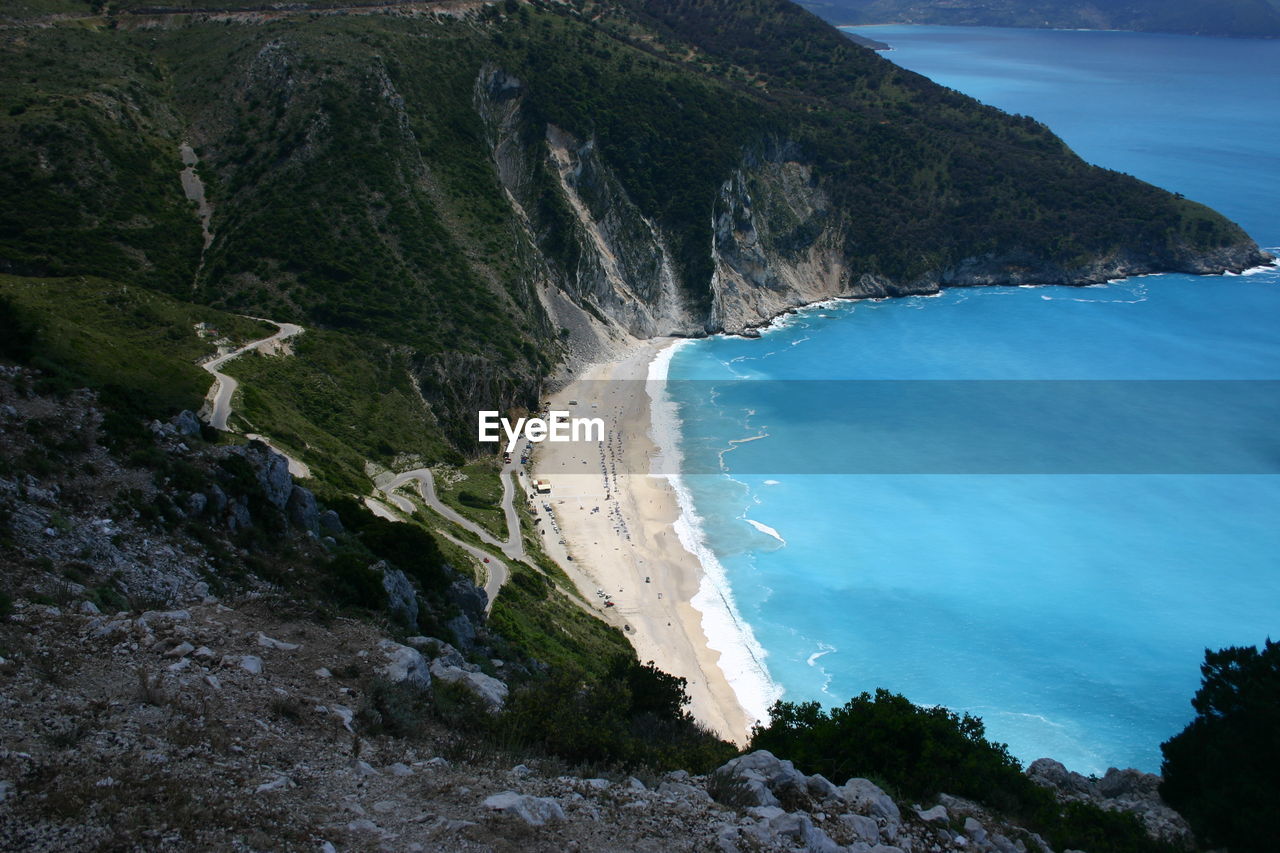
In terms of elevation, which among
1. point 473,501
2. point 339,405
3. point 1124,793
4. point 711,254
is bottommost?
point 1124,793

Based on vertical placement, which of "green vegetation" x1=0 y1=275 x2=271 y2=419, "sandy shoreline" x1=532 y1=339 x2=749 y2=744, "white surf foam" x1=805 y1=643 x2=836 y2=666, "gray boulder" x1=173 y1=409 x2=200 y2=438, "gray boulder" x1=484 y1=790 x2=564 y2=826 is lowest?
"white surf foam" x1=805 y1=643 x2=836 y2=666

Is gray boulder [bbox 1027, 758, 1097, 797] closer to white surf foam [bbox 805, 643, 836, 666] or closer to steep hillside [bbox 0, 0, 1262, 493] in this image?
white surf foam [bbox 805, 643, 836, 666]

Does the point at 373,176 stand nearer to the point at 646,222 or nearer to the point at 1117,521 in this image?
the point at 646,222

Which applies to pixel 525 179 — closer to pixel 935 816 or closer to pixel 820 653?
pixel 820 653

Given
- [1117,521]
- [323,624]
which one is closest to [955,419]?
[1117,521]

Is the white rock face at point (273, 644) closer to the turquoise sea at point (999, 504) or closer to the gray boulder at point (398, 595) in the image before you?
the gray boulder at point (398, 595)

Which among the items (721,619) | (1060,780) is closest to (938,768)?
(1060,780)

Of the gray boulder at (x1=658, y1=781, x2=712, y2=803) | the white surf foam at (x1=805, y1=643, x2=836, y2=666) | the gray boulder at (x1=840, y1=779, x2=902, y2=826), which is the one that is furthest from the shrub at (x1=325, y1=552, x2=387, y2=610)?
the white surf foam at (x1=805, y1=643, x2=836, y2=666)
